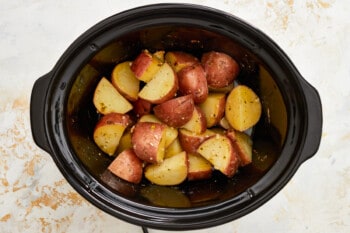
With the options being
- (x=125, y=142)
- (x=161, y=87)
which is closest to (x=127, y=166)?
(x=125, y=142)

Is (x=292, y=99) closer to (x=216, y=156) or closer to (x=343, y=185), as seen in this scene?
(x=216, y=156)

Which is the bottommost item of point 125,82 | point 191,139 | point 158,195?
point 158,195

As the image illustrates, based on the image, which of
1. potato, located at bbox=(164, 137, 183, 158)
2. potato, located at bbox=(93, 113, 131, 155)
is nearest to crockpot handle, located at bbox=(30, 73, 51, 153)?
potato, located at bbox=(93, 113, 131, 155)

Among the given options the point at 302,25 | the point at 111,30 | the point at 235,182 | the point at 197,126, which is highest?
the point at 302,25

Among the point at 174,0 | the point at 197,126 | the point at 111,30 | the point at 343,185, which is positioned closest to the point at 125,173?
the point at 197,126

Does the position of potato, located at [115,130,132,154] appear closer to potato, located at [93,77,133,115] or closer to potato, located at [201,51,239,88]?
potato, located at [93,77,133,115]

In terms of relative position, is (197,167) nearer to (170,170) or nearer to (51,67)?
(170,170)
